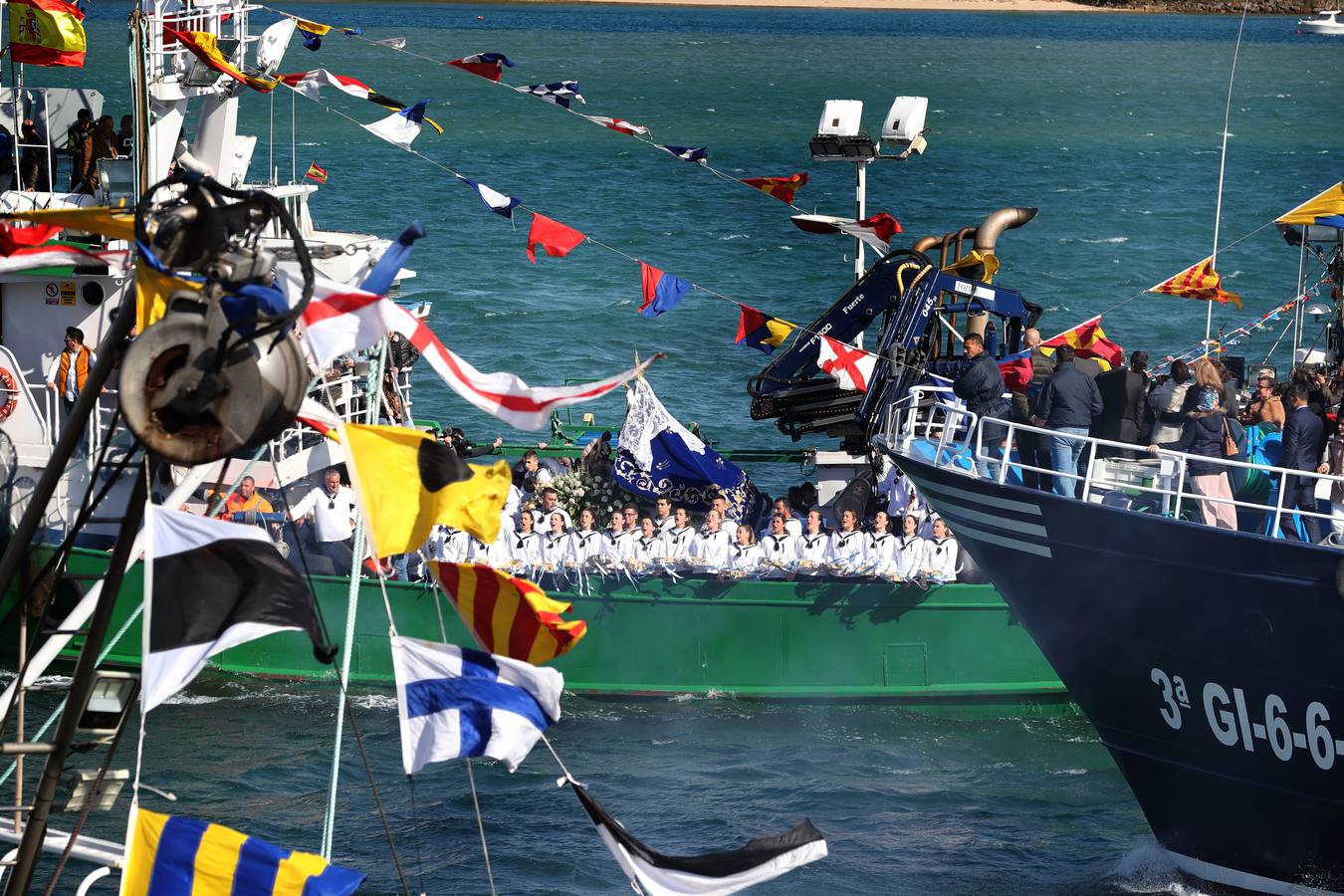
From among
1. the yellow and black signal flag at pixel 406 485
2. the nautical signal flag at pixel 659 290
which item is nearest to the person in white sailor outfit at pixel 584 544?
the nautical signal flag at pixel 659 290

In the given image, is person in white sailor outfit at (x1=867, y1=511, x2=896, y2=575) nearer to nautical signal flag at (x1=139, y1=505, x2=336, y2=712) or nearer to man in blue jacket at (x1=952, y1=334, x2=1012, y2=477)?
man in blue jacket at (x1=952, y1=334, x2=1012, y2=477)

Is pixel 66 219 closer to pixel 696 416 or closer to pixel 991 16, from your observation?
pixel 696 416

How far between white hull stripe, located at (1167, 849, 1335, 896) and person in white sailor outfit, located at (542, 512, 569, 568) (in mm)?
7653

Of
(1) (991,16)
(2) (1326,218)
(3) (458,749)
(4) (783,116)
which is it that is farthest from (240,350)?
(1) (991,16)

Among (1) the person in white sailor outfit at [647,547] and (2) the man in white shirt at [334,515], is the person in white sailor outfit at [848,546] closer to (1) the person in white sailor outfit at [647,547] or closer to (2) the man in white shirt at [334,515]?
(1) the person in white sailor outfit at [647,547]

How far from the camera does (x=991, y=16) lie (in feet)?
554

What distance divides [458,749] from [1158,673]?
889 centimetres

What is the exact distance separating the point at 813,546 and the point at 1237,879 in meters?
6.23

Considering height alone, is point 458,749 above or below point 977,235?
below

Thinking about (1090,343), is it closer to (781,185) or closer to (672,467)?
(781,185)

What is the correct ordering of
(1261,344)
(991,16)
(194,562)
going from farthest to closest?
1. (991,16)
2. (1261,344)
3. (194,562)

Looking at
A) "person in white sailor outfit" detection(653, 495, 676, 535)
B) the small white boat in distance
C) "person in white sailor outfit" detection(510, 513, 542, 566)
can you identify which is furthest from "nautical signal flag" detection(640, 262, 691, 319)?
the small white boat in distance

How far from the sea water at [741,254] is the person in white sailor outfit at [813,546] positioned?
1.95 metres

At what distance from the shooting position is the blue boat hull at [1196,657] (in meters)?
15.7
